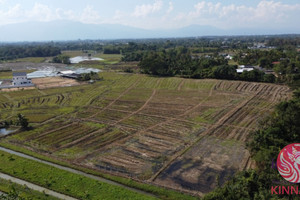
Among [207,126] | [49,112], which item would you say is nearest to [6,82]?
[49,112]

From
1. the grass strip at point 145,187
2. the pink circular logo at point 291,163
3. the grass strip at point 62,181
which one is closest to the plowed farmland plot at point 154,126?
the grass strip at point 145,187

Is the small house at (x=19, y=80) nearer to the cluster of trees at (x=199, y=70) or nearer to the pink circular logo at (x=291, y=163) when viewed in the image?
the cluster of trees at (x=199, y=70)

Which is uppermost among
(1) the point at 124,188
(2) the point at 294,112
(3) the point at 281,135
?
(2) the point at 294,112

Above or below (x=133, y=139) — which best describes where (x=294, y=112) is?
above

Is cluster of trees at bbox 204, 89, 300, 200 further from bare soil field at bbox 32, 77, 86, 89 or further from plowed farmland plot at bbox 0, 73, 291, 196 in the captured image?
bare soil field at bbox 32, 77, 86, 89

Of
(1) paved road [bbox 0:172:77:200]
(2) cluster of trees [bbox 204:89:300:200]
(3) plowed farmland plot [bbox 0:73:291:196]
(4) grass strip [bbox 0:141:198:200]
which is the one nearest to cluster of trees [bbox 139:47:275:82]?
(3) plowed farmland plot [bbox 0:73:291:196]

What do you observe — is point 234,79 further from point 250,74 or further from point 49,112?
point 49,112

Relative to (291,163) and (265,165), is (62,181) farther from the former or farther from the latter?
(291,163)
